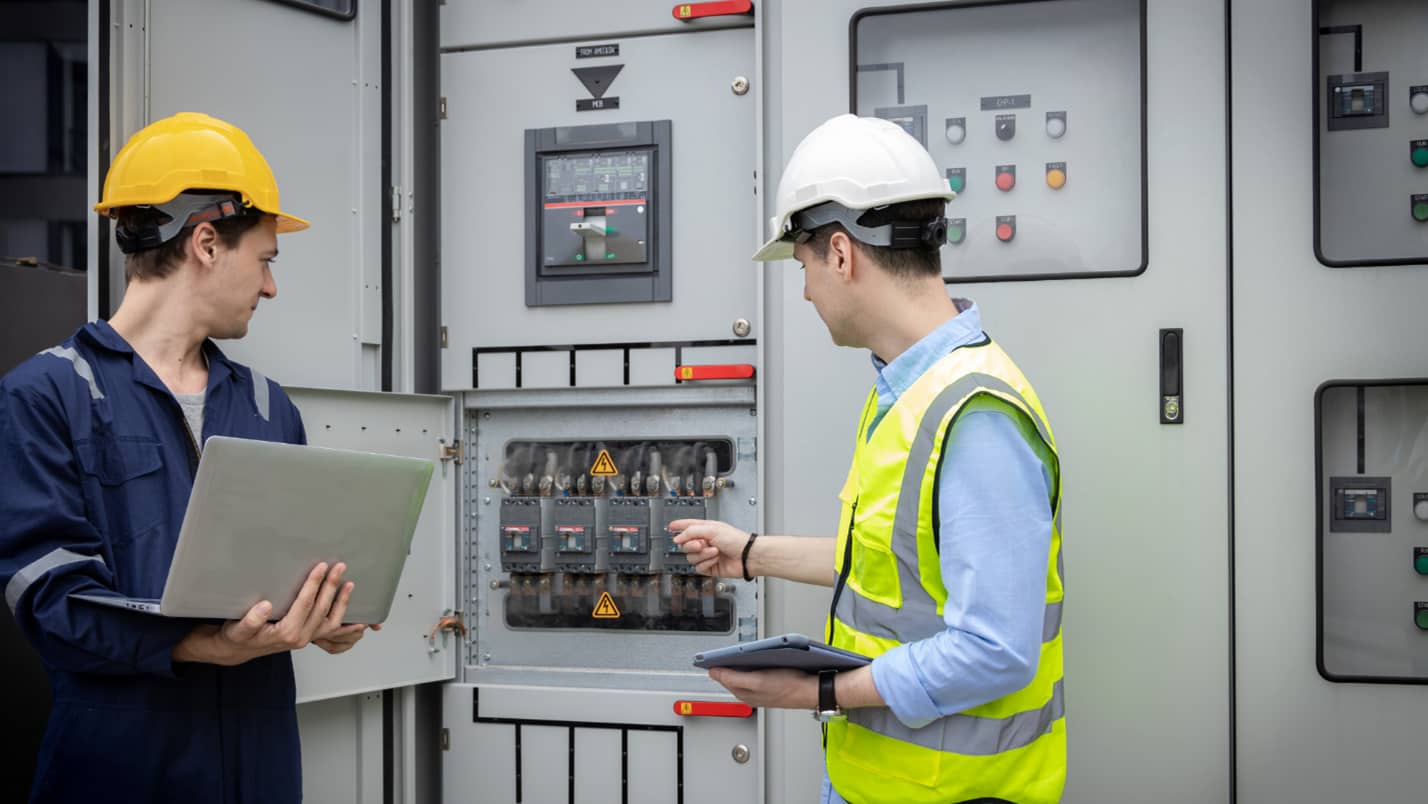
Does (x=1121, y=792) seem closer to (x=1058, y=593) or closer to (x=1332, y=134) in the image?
(x=1058, y=593)

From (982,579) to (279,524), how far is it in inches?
40.6

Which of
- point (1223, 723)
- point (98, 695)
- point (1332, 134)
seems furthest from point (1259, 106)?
point (98, 695)

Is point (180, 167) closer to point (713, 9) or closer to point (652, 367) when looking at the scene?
point (652, 367)

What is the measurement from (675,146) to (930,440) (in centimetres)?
155

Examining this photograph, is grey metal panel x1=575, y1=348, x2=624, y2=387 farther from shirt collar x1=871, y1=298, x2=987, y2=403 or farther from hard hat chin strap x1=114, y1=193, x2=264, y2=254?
shirt collar x1=871, y1=298, x2=987, y2=403

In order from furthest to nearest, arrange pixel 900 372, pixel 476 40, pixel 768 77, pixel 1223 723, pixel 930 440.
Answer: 1. pixel 476 40
2. pixel 768 77
3. pixel 1223 723
4. pixel 900 372
5. pixel 930 440

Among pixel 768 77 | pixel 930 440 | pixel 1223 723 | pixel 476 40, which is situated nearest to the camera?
pixel 930 440

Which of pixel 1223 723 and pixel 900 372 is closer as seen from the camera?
pixel 900 372

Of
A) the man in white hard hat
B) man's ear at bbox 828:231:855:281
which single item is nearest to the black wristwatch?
the man in white hard hat

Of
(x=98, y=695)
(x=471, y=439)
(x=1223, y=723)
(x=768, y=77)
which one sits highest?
(x=768, y=77)

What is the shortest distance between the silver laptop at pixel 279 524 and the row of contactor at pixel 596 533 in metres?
1.05

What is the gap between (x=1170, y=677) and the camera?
2277 mm

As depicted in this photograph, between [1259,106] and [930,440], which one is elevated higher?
[1259,106]

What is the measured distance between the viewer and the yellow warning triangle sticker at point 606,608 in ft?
9.30
